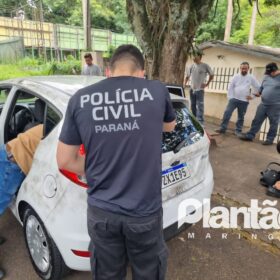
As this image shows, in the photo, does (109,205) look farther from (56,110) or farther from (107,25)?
(107,25)

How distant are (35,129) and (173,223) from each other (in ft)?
4.74

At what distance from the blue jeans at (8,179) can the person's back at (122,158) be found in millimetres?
940

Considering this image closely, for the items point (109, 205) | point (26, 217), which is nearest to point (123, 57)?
point (109, 205)

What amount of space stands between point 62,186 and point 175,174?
88cm

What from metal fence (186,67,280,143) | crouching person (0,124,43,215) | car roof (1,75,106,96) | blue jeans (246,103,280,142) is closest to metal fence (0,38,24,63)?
metal fence (186,67,280,143)

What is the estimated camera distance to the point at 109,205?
1.53 meters

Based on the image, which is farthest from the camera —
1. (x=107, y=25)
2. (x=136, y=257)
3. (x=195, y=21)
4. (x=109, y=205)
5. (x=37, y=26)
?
(x=107, y=25)

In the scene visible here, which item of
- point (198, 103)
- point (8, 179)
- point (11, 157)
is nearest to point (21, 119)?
point (11, 157)

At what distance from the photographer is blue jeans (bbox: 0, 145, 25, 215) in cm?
235

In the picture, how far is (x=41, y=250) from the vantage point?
2.24m

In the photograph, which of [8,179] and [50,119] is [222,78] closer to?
[50,119]

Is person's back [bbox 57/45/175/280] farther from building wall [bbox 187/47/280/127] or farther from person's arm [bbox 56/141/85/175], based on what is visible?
building wall [bbox 187/47/280/127]

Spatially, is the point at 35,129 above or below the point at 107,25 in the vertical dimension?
below

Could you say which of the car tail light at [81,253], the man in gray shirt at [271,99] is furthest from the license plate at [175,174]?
the man in gray shirt at [271,99]
